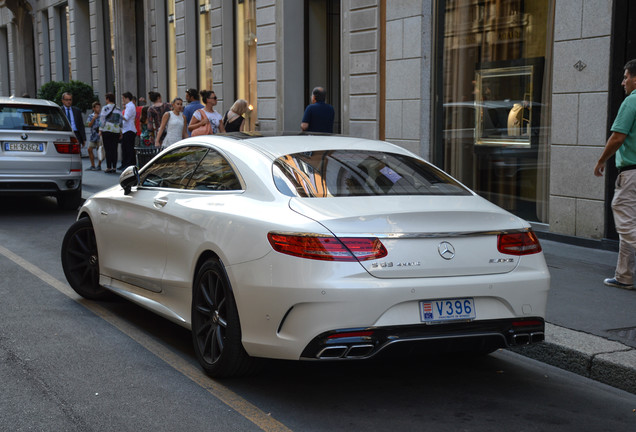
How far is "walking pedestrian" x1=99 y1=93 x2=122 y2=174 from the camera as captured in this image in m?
19.3

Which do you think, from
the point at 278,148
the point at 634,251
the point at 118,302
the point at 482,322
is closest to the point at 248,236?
the point at 278,148

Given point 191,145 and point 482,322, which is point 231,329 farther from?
point 191,145

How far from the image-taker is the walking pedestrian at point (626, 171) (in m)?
6.98

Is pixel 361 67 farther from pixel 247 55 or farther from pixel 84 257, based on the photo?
pixel 84 257

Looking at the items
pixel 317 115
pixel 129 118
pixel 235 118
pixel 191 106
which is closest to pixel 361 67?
pixel 317 115

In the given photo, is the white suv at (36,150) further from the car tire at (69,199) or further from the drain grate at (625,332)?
the drain grate at (625,332)

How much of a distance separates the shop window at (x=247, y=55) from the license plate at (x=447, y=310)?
1400 cm

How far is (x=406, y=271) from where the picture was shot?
170 inches

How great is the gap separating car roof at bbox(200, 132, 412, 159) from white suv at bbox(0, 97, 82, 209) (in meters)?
7.74

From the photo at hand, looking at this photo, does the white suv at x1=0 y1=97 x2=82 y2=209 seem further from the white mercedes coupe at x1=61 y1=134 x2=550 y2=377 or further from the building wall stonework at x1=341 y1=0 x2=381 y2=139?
the white mercedes coupe at x1=61 y1=134 x2=550 y2=377

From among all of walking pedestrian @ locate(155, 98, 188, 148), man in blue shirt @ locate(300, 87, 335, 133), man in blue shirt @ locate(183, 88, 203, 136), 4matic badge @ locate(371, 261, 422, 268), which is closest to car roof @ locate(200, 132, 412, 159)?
4matic badge @ locate(371, 261, 422, 268)

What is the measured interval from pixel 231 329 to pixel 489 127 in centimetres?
751

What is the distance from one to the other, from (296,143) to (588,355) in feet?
7.48

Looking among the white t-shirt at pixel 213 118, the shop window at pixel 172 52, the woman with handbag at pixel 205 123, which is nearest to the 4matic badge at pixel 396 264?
the woman with handbag at pixel 205 123
